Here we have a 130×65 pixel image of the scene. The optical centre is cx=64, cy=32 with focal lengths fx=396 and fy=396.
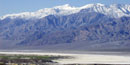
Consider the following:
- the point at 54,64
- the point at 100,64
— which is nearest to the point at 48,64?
the point at 54,64

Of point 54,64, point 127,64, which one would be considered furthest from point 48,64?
point 127,64

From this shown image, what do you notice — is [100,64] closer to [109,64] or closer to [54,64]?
[109,64]

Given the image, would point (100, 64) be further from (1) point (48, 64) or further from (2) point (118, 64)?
(1) point (48, 64)

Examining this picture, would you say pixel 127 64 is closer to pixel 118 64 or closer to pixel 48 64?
pixel 118 64

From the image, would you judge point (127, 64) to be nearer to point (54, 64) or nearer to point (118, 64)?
point (118, 64)

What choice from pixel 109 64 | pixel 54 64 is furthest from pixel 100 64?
pixel 54 64

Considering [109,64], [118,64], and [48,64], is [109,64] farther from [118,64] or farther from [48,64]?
→ [48,64]
